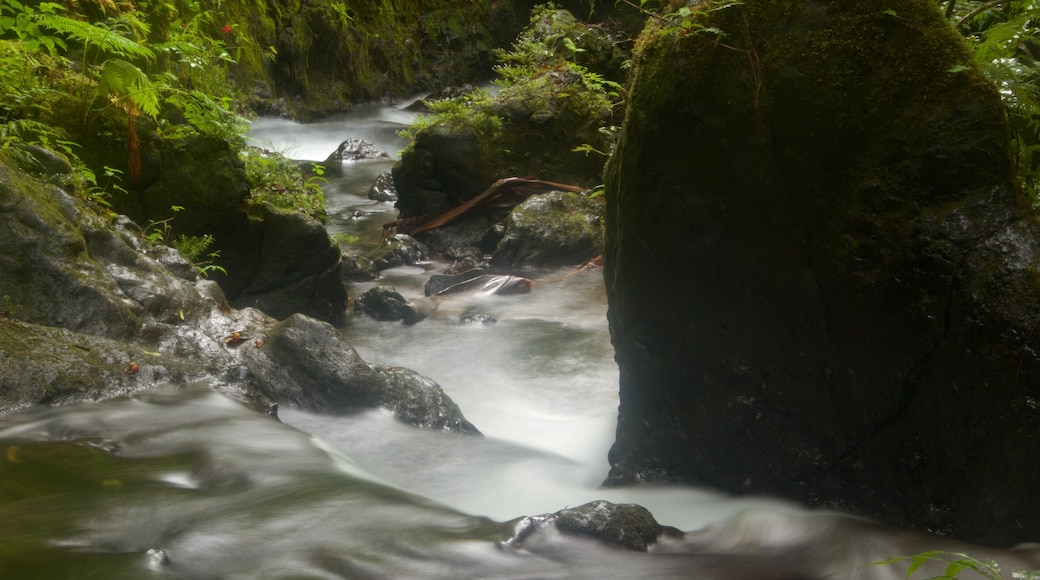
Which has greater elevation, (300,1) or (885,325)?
(300,1)

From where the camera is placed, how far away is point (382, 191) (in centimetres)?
1370

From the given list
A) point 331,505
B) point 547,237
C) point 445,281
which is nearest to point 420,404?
point 331,505

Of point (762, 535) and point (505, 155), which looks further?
point (505, 155)

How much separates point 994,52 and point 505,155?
7670 mm

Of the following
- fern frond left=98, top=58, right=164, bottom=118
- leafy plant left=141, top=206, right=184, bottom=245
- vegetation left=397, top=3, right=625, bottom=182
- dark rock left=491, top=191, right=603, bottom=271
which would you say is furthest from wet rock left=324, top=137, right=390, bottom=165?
fern frond left=98, top=58, right=164, bottom=118

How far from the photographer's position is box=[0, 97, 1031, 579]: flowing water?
108 inches

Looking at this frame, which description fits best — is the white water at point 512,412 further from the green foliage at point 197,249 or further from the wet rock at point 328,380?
the green foliage at point 197,249

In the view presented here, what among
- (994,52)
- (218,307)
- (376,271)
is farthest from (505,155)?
(994,52)

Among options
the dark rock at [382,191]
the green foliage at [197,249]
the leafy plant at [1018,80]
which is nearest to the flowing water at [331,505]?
the leafy plant at [1018,80]

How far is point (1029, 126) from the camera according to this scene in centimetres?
352

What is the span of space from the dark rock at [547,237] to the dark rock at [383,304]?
207 cm

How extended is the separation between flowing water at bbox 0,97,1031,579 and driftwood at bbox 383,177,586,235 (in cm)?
562

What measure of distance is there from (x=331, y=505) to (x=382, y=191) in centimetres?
1085

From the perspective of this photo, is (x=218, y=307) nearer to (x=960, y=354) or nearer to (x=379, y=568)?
(x=379, y=568)
